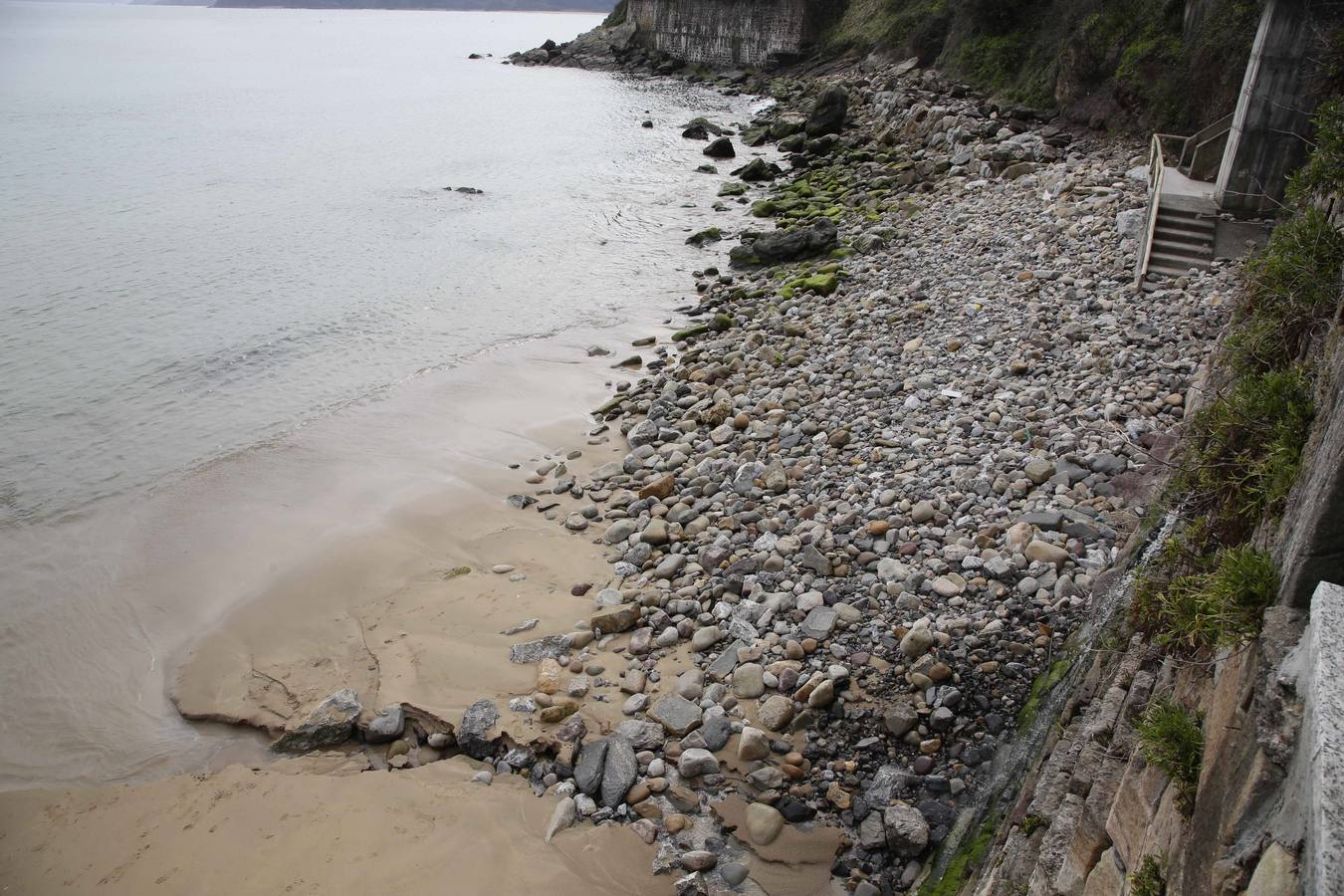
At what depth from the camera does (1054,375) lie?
11086 millimetres

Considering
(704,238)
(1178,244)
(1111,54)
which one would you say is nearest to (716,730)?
(1178,244)

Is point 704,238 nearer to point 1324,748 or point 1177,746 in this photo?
point 1177,746

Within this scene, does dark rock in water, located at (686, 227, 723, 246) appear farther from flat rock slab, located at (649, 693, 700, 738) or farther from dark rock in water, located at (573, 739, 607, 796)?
dark rock in water, located at (573, 739, 607, 796)

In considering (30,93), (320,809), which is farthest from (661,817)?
(30,93)

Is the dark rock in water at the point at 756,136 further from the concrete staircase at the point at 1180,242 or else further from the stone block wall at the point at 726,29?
the concrete staircase at the point at 1180,242

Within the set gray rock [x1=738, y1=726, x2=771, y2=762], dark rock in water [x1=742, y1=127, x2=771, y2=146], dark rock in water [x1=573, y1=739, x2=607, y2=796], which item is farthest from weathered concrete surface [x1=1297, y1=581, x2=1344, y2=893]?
dark rock in water [x1=742, y1=127, x2=771, y2=146]

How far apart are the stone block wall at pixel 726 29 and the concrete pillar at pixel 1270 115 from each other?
53.8 m

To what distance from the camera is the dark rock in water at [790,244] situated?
21.7 meters

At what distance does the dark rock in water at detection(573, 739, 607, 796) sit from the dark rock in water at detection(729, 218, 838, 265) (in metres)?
16.9

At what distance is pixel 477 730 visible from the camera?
7711 millimetres

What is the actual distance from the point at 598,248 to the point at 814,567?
19.6 m

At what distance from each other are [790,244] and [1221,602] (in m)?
19.1

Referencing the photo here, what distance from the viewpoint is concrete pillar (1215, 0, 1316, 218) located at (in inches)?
525

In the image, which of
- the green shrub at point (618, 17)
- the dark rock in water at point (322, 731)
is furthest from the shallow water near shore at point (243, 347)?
the green shrub at point (618, 17)
